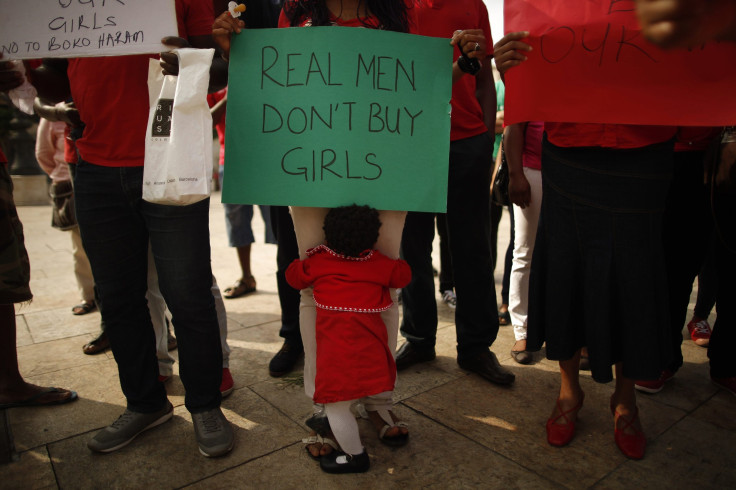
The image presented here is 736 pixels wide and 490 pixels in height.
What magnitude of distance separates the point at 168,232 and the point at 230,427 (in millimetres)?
846

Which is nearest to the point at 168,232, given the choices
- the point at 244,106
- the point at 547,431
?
the point at 244,106

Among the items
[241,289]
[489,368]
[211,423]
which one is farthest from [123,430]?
[241,289]

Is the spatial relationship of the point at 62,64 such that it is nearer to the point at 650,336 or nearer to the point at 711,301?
the point at 650,336

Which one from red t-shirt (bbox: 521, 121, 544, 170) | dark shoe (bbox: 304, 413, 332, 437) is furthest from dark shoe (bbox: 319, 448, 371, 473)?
red t-shirt (bbox: 521, 121, 544, 170)

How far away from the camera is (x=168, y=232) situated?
6.42 feet

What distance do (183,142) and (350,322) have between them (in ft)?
2.77

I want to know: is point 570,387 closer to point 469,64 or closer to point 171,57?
point 469,64

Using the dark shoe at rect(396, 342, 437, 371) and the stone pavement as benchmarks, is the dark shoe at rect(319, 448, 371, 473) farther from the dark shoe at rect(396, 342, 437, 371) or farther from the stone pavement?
the dark shoe at rect(396, 342, 437, 371)

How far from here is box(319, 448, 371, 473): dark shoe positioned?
73.6 inches

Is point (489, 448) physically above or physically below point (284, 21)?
below

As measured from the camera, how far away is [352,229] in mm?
1856

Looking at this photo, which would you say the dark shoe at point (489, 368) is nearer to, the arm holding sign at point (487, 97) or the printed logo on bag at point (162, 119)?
the arm holding sign at point (487, 97)

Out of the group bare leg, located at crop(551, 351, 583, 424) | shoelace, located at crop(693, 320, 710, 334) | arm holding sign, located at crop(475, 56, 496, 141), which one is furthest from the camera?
shoelace, located at crop(693, 320, 710, 334)

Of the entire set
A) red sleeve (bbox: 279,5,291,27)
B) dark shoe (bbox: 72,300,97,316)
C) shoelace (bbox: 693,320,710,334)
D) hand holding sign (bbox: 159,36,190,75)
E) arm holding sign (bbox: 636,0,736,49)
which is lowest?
dark shoe (bbox: 72,300,97,316)
